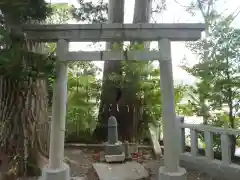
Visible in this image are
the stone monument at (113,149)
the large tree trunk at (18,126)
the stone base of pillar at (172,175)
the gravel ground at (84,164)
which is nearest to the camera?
the stone base of pillar at (172,175)

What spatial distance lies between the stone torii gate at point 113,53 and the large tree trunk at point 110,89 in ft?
10.4

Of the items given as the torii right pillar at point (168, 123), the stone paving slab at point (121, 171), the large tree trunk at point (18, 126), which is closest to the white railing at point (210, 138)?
the torii right pillar at point (168, 123)

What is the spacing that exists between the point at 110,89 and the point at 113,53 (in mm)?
3376

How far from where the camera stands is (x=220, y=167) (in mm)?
4559

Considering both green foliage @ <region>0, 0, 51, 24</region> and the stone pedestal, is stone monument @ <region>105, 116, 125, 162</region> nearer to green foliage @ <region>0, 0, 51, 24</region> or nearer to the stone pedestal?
the stone pedestal

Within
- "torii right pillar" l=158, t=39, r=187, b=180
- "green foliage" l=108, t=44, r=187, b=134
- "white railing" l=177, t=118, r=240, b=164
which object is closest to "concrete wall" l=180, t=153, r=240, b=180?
"white railing" l=177, t=118, r=240, b=164

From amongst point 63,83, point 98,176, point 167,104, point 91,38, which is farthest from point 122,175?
point 91,38

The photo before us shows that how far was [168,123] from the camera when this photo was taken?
4148mm

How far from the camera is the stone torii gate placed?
4.15 meters

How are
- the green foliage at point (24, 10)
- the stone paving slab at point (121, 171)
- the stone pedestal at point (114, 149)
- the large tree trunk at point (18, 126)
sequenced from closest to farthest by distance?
the green foliage at point (24, 10), the large tree trunk at point (18, 126), the stone paving slab at point (121, 171), the stone pedestal at point (114, 149)

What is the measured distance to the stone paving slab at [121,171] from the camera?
15.4 feet

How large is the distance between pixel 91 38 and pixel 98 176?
2480mm

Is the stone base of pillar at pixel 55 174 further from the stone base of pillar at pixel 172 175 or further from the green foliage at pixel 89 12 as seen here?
the green foliage at pixel 89 12

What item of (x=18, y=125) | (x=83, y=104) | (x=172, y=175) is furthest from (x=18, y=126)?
(x=83, y=104)
